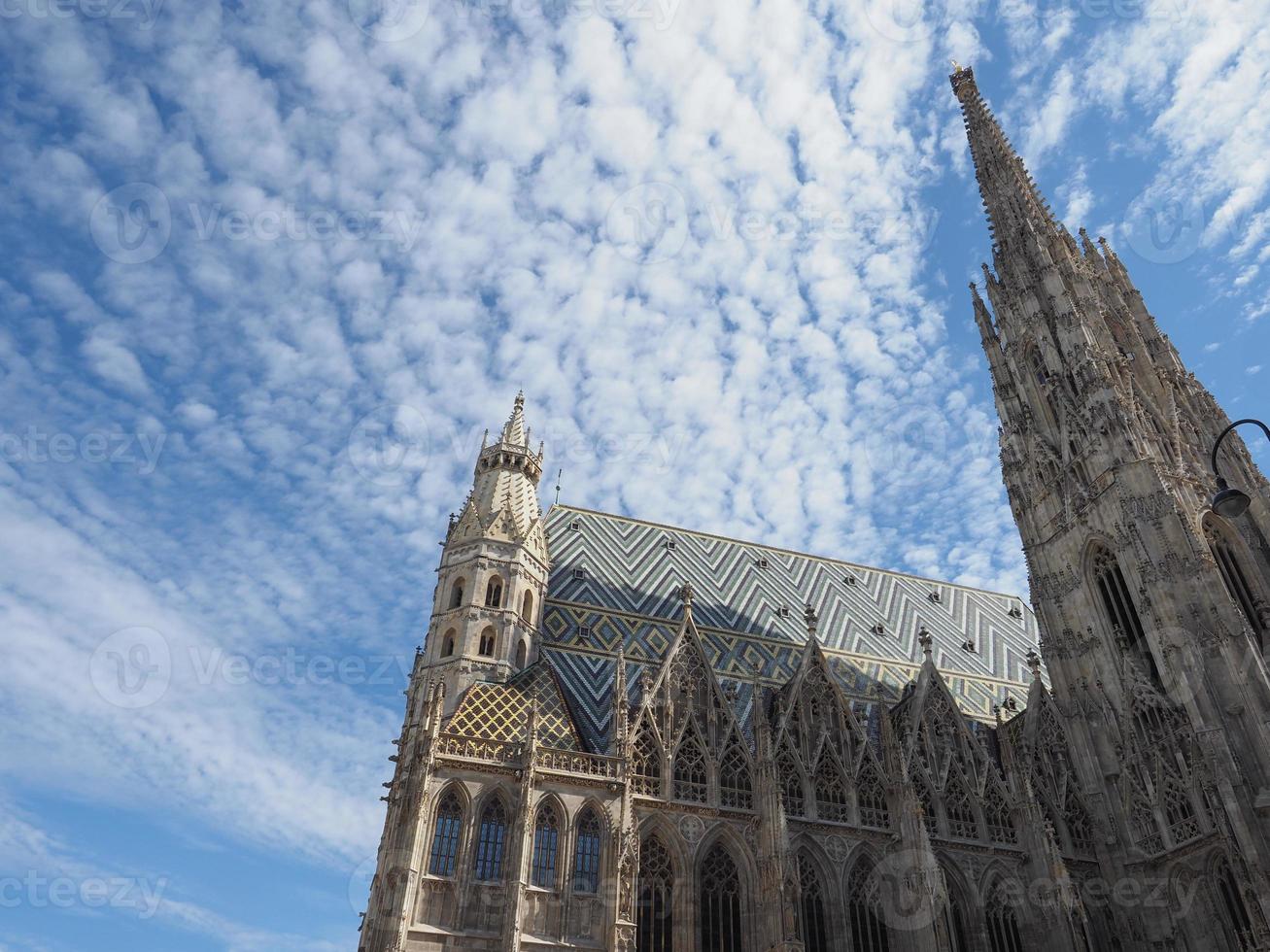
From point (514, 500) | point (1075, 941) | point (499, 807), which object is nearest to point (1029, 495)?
point (1075, 941)

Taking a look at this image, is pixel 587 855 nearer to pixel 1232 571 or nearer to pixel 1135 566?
pixel 1135 566

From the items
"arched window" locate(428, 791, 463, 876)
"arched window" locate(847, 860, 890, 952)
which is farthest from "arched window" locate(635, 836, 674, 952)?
"arched window" locate(847, 860, 890, 952)

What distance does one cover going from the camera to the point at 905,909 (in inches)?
1139

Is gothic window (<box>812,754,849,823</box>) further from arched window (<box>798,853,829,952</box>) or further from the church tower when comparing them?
the church tower

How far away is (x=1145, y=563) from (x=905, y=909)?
1561 centimetres

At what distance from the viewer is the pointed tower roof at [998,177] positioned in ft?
164

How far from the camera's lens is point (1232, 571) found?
36.2m

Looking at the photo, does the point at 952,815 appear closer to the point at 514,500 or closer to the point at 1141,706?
the point at 1141,706

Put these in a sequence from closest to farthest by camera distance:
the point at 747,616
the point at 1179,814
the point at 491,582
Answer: the point at 1179,814, the point at 491,582, the point at 747,616

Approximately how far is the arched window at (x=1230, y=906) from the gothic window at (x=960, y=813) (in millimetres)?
7359

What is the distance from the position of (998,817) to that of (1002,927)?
3503 mm

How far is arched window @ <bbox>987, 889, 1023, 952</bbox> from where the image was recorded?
30.3 m

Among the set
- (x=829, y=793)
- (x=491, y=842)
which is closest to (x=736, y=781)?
(x=829, y=793)

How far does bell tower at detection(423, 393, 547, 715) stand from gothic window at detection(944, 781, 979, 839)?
593 inches
